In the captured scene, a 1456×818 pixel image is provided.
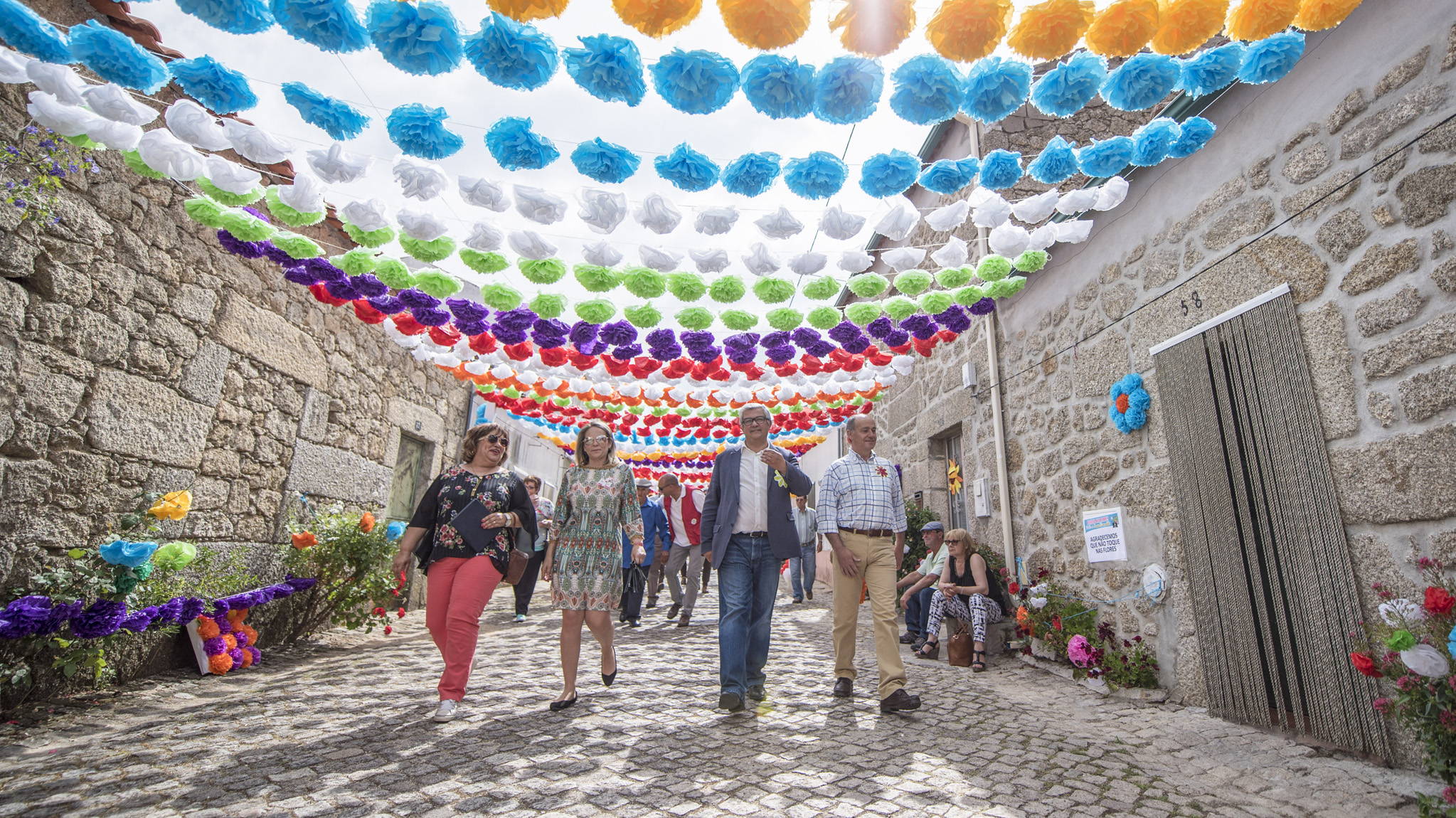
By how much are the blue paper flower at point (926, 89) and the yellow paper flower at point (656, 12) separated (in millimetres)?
947

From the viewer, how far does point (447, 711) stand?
10.1 ft

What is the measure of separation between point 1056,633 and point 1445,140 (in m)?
3.27

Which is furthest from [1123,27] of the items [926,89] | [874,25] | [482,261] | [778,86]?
[482,261]

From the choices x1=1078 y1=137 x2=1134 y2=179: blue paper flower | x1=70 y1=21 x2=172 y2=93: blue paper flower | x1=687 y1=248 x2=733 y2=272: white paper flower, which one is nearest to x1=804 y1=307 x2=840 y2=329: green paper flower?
x1=687 y1=248 x2=733 y2=272: white paper flower

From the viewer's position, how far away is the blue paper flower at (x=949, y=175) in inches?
133

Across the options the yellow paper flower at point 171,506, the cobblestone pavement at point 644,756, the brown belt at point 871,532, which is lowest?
the cobblestone pavement at point 644,756

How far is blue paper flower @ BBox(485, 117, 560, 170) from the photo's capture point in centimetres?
310

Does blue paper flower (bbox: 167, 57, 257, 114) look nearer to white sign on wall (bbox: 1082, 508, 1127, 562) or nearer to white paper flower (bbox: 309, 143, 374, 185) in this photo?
white paper flower (bbox: 309, 143, 374, 185)

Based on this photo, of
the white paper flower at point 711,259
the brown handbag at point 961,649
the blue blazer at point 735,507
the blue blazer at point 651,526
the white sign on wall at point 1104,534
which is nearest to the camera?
the blue blazer at point 735,507

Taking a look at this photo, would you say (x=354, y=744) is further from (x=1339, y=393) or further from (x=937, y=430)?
(x=937, y=430)

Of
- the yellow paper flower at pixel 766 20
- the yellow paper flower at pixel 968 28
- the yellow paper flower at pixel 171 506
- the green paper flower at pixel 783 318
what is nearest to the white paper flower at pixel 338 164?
the yellow paper flower at pixel 171 506

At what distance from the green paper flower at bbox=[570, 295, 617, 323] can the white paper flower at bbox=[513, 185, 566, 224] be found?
1549mm

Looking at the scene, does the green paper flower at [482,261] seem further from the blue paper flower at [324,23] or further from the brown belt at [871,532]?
the brown belt at [871,532]

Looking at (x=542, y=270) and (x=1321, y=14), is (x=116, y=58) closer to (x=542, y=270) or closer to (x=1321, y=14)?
(x=542, y=270)
